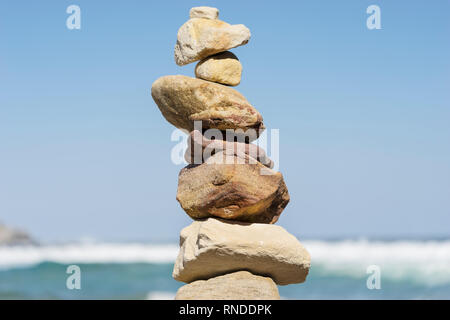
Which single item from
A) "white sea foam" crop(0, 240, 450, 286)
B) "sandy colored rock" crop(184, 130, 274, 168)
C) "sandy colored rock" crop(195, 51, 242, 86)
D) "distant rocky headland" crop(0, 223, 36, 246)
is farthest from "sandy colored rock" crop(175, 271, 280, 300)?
"distant rocky headland" crop(0, 223, 36, 246)

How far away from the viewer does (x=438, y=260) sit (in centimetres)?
2791

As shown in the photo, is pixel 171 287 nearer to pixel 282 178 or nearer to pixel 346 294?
pixel 346 294

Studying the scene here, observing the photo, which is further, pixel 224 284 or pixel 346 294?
pixel 346 294

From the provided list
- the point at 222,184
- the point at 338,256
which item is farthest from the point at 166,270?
the point at 222,184

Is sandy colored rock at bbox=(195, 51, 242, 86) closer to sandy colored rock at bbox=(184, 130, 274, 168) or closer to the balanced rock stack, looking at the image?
the balanced rock stack

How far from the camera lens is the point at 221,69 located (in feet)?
26.0

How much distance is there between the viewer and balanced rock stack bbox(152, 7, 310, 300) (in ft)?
23.8

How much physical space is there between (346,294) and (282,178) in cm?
1700

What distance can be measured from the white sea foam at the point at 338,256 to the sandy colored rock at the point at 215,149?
18.9m

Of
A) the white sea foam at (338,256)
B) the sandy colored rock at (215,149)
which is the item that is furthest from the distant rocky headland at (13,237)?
the sandy colored rock at (215,149)

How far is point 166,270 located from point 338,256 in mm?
9069
